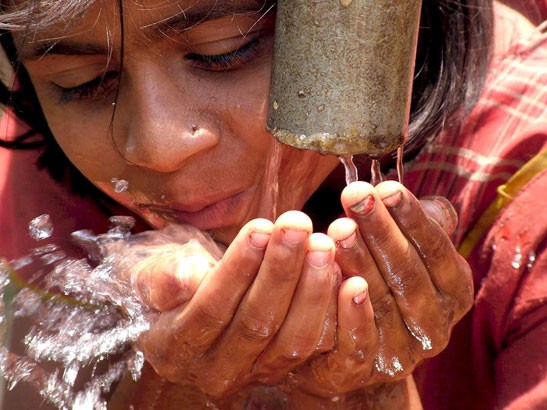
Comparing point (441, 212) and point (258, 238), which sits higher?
point (258, 238)

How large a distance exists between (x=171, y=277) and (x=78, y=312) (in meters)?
0.75

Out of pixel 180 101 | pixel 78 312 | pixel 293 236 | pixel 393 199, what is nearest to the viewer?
pixel 293 236

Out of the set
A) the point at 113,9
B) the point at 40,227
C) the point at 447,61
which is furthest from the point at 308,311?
the point at 40,227

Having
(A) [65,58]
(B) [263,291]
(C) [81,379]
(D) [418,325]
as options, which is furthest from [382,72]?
(C) [81,379]

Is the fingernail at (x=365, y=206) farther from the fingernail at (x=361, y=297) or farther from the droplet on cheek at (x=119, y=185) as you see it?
the droplet on cheek at (x=119, y=185)

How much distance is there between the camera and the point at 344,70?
1.41 metres

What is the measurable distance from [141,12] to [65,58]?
10.5 inches

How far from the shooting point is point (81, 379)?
7.05 feet

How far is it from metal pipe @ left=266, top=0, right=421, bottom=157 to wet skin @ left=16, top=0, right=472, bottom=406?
11cm

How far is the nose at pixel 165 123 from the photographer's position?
169 cm

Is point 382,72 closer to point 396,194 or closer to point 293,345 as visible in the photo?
point 396,194

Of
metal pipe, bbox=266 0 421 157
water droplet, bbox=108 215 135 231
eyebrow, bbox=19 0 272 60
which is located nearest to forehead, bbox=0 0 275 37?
eyebrow, bbox=19 0 272 60

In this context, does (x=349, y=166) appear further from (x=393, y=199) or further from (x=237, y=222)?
(x=237, y=222)

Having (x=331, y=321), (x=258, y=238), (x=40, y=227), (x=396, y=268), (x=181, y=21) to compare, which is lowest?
(x=40, y=227)
